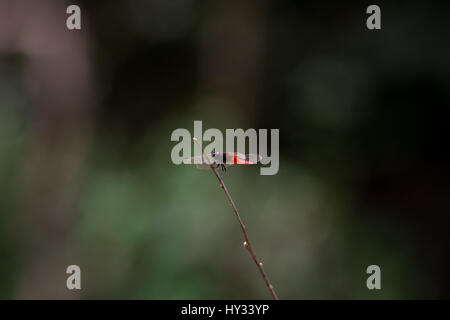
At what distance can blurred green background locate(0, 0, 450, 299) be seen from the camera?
398cm

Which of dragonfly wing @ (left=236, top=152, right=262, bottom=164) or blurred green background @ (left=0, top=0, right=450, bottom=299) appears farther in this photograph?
blurred green background @ (left=0, top=0, right=450, bottom=299)

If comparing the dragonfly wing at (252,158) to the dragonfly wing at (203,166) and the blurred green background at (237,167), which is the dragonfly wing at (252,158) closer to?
the dragonfly wing at (203,166)

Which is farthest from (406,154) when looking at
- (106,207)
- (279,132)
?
(106,207)

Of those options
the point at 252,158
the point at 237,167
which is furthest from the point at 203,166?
the point at 237,167

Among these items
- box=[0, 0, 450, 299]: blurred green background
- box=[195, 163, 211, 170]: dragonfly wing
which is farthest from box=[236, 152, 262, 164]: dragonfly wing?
box=[0, 0, 450, 299]: blurred green background

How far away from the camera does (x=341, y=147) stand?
4.41 meters

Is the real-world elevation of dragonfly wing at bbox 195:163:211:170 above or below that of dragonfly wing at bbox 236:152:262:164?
below

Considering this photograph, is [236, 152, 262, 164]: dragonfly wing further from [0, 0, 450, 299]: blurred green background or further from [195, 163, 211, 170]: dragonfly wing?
[0, 0, 450, 299]: blurred green background

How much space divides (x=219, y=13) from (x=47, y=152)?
2.05 metres

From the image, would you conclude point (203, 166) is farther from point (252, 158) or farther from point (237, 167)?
point (237, 167)

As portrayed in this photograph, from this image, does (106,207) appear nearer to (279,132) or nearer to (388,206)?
(279,132)

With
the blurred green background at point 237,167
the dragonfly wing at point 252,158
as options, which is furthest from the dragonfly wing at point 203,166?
the blurred green background at point 237,167

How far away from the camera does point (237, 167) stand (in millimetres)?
4180
